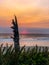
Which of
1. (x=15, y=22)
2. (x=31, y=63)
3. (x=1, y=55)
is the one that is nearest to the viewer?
(x=1, y=55)

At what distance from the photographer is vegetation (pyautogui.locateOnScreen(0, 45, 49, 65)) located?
690 cm

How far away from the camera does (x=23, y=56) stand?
7.30 metres

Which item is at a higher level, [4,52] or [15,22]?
[15,22]

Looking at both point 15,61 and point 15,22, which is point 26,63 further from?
point 15,22

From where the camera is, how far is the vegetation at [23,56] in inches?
272

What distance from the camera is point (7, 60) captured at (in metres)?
6.84

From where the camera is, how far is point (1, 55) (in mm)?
6824

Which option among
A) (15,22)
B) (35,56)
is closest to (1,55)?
(35,56)

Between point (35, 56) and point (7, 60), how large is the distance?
97 cm

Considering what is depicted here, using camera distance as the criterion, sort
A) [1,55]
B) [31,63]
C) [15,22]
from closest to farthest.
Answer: [1,55] < [31,63] < [15,22]

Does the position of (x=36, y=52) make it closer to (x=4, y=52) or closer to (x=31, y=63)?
(x=31, y=63)

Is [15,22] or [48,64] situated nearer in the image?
[48,64]

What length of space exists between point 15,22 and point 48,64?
9.44 feet

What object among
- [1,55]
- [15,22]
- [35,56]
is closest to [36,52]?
[35,56]
